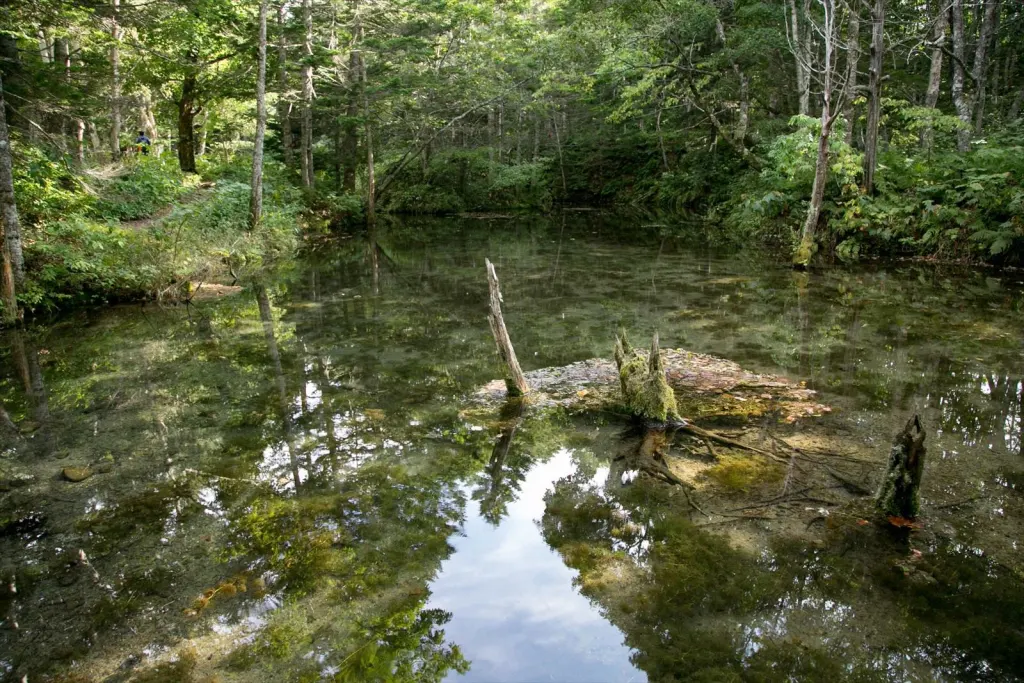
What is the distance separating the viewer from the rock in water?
5953 millimetres

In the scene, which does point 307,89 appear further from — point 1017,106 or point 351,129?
point 1017,106

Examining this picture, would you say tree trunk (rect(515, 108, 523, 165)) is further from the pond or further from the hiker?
the pond

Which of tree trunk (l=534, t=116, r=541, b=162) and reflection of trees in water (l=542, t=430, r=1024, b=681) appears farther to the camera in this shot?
tree trunk (l=534, t=116, r=541, b=162)

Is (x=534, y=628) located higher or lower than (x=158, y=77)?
lower

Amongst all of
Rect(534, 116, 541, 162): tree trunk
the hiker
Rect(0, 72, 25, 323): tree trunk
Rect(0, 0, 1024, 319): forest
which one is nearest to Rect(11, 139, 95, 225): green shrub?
Rect(0, 0, 1024, 319): forest

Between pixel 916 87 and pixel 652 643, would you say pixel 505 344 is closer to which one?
pixel 652 643

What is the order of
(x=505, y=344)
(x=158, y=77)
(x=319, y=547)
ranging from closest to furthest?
(x=319, y=547) → (x=505, y=344) → (x=158, y=77)

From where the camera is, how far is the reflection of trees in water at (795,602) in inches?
145

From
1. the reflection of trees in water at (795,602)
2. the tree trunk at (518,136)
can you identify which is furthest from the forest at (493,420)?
the tree trunk at (518,136)

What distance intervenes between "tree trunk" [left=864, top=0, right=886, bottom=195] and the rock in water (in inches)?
643

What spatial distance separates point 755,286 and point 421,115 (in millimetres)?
19264

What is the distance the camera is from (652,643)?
389cm

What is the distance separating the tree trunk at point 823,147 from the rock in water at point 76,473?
47.1ft

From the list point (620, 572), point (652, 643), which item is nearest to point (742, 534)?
point (620, 572)
